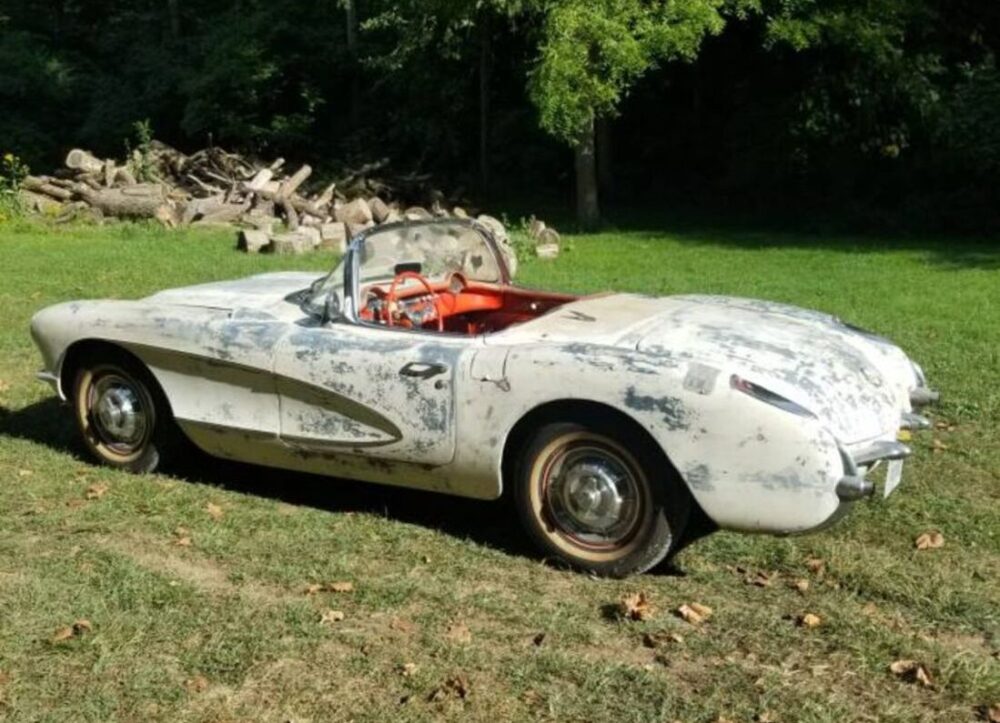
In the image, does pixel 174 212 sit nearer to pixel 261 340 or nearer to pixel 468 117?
pixel 468 117

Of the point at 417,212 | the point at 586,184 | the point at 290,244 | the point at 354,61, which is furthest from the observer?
the point at 354,61

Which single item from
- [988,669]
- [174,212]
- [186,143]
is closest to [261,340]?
[988,669]

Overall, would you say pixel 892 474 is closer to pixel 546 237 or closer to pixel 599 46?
pixel 546 237

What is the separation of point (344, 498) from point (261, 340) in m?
0.93

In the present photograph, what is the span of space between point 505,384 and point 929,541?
197 centimetres

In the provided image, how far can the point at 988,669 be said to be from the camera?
161 inches

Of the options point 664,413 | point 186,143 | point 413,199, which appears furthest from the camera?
point 186,143

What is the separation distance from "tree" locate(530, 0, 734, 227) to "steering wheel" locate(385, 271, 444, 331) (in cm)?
1469

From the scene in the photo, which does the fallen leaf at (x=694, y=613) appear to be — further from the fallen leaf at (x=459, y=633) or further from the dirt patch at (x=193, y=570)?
the dirt patch at (x=193, y=570)

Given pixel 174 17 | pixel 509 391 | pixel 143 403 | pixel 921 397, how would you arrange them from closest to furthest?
pixel 509 391 → pixel 921 397 → pixel 143 403 → pixel 174 17

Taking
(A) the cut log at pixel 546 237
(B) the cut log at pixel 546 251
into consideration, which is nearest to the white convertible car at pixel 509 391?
(B) the cut log at pixel 546 251

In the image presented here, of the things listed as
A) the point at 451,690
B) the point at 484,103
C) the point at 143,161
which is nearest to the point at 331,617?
the point at 451,690

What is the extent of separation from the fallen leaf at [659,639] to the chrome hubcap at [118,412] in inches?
123

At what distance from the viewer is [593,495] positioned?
498cm
